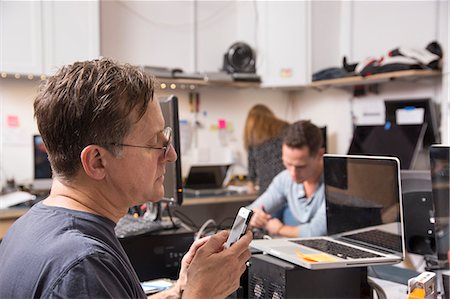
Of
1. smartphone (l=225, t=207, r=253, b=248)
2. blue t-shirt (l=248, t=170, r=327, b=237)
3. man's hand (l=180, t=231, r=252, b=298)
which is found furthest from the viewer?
blue t-shirt (l=248, t=170, r=327, b=237)

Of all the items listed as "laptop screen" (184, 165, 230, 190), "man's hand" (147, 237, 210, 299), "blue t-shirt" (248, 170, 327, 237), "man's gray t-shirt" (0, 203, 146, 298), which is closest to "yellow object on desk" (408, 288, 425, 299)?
"man's hand" (147, 237, 210, 299)

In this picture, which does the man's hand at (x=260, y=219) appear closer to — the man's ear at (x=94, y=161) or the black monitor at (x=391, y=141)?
the man's ear at (x=94, y=161)

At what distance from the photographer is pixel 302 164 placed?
7.80 ft

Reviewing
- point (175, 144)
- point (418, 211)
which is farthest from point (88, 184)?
point (418, 211)

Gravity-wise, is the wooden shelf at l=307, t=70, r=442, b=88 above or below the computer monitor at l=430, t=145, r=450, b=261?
above

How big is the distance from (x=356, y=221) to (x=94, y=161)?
1.03 m

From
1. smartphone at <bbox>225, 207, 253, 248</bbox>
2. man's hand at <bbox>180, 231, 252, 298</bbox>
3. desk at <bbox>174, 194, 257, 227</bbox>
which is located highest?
smartphone at <bbox>225, 207, 253, 248</bbox>

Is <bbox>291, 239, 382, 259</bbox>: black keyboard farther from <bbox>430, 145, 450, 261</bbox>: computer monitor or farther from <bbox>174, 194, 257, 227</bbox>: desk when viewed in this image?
<bbox>174, 194, 257, 227</bbox>: desk

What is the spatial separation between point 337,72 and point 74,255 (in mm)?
3632

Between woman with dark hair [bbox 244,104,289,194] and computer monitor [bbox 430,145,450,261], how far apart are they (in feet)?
7.77

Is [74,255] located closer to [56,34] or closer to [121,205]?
[121,205]

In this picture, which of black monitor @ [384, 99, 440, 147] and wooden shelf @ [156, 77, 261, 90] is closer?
black monitor @ [384, 99, 440, 147]

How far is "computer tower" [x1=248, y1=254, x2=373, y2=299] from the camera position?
1306mm

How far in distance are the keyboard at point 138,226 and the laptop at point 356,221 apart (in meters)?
0.41
